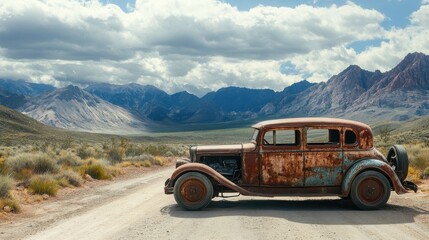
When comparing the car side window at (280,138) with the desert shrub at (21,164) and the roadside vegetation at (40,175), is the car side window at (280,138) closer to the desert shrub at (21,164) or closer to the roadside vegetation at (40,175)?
the roadside vegetation at (40,175)

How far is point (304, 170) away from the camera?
1211 centimetres

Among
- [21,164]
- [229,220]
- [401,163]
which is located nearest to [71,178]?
[21,164]

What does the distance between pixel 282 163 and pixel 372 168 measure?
7.45ft

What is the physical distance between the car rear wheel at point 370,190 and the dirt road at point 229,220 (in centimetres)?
27

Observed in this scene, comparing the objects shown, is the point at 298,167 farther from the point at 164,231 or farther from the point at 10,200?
the point at 10,200

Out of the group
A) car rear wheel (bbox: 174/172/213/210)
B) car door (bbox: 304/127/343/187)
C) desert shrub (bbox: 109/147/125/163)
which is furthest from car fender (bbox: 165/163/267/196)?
desert shrub (bbox: 109/147/125/163)

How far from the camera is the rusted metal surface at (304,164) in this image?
12094 mm

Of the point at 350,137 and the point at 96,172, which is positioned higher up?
the point at 350,137

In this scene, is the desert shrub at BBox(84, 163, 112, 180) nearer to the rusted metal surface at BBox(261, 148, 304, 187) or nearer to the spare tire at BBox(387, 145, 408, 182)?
the rusted metal surface at BBox(261, 148, 304, 187)

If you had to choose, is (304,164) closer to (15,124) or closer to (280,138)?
(280,138)

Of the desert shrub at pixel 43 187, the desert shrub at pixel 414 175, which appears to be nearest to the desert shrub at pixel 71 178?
the desert shrub at pixel 43 187

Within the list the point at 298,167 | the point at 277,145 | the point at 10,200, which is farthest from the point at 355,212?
the point at 10,200

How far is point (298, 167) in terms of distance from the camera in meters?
12.1

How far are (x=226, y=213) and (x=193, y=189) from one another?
1167mm
